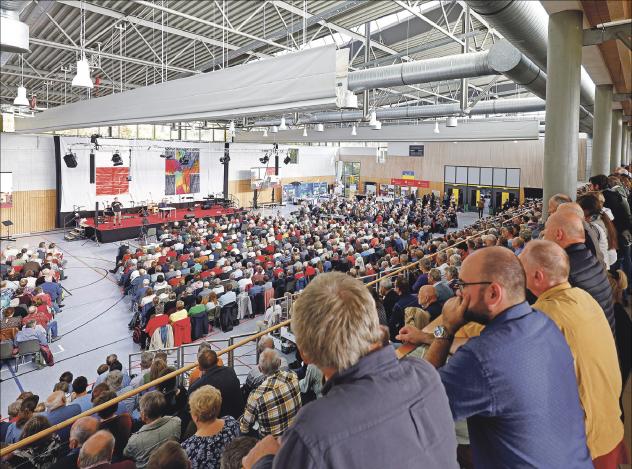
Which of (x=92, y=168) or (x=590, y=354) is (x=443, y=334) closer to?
(x=590, y=354)

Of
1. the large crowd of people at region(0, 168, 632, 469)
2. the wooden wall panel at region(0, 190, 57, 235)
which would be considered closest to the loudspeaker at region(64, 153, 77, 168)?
the wooden wall panel at region(0, 190, 57, 235)

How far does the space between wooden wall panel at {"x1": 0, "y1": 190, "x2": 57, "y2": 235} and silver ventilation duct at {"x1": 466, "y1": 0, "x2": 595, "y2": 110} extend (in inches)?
908

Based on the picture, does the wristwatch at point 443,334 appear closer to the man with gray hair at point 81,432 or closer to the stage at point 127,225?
the man with gray hair at point 81,432

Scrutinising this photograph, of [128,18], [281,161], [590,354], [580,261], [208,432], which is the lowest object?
[208,432]

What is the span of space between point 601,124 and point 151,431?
1033 cm

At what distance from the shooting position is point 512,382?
1460 millimetres

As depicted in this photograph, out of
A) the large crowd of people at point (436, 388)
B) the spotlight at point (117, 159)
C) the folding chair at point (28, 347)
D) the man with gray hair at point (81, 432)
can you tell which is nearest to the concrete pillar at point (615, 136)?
the large crowd of people at point (436, 388)

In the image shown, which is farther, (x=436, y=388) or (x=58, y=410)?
(x=58, y=410)

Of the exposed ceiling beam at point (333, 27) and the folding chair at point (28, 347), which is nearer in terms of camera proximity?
the folding chair at point (28, 347)

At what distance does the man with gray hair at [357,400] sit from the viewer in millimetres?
1047

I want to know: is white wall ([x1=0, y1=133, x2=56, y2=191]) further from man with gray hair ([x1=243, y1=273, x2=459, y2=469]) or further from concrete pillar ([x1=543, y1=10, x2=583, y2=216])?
man with gray hair ([x1=243, y1=273, x2=459, y2=469])

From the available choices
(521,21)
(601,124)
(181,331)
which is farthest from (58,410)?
(601,124)

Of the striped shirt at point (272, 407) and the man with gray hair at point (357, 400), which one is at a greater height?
the man with gray hair at point (357, 400)

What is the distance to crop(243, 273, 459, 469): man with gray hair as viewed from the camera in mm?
1047
